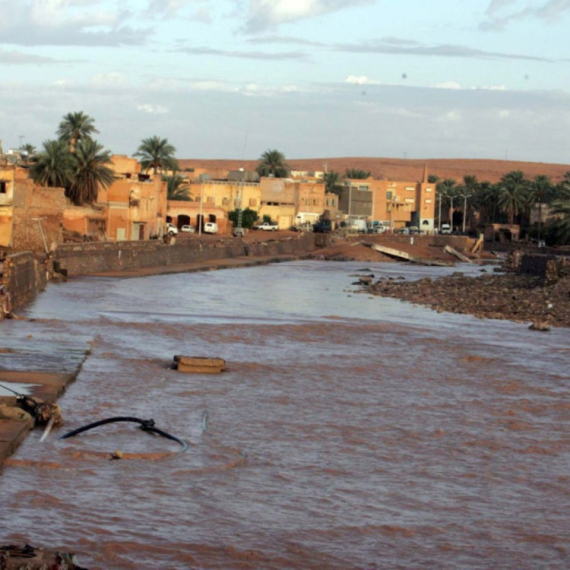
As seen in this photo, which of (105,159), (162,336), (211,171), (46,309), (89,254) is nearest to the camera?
(162,336)

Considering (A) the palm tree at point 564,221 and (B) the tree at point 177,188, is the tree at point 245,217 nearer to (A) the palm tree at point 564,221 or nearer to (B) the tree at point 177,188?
(B) the tree at point 177,188

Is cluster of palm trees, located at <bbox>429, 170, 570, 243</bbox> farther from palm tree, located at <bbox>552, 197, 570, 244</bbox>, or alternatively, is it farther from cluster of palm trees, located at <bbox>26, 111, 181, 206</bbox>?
cluster of palm trees, located at <bbox>26, 111, 181, 206</bbox>

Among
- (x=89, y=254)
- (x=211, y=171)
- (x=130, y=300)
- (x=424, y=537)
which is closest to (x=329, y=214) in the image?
(x=211, y=171)

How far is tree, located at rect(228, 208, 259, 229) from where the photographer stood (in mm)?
96812

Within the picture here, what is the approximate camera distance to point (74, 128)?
8088 cm

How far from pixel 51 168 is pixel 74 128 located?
36.0ft

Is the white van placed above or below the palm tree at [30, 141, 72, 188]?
below

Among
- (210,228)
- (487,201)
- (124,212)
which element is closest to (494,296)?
(124,212)

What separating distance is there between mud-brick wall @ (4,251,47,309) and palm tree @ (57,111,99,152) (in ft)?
149

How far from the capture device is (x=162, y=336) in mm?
25906

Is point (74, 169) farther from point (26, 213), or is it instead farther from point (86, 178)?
point (26, 213)

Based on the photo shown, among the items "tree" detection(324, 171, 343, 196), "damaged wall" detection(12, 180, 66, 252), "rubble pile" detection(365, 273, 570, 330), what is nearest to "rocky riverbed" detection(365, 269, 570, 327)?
"rubble pile" detection(365, 273, 570, 330)

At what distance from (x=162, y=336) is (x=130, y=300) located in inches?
401

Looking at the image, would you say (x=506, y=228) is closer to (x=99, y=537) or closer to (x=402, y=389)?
(x=402, y=389)
